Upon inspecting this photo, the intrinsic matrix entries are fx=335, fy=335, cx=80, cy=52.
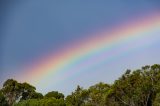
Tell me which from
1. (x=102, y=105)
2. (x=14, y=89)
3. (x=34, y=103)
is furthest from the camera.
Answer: (x=14, y=89)

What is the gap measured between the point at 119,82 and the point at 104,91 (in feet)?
21.0

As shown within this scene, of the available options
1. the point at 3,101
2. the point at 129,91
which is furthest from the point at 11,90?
the point at 129,91

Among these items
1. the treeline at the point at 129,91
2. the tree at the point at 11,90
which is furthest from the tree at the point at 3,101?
the treeline at the point at 129,91

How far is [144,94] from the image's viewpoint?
191ft

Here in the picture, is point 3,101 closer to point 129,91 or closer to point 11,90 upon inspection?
point 11,90

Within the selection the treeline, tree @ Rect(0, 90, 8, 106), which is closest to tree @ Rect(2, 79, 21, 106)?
tree @ Rect(0, 90, 8, 106)

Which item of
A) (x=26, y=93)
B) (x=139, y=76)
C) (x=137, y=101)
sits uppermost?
(x=26, y=93)

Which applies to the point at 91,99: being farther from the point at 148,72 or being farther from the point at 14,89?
the point at 14,89

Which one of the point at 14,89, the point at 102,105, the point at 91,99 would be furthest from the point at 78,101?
the point at 14,89

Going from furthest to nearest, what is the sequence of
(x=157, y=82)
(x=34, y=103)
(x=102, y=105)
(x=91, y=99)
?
1. (x=34, y=103)
2. (x=91, y=99)
3. (x=102, y=105)
4. (x=157, y=82)

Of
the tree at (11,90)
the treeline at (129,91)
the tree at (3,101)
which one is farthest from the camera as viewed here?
the tree at (11,90)

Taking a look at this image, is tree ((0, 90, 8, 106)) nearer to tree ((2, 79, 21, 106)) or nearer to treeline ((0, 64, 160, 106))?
tree ((2, 79, 21, 106))

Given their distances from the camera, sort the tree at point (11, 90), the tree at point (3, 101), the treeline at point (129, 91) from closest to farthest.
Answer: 1. the treeline at point (129, 91)
2. the tree at point (3, 101)
3. the tree at point (11, 90)

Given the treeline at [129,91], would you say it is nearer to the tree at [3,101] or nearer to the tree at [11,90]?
the tree at [3,101]
